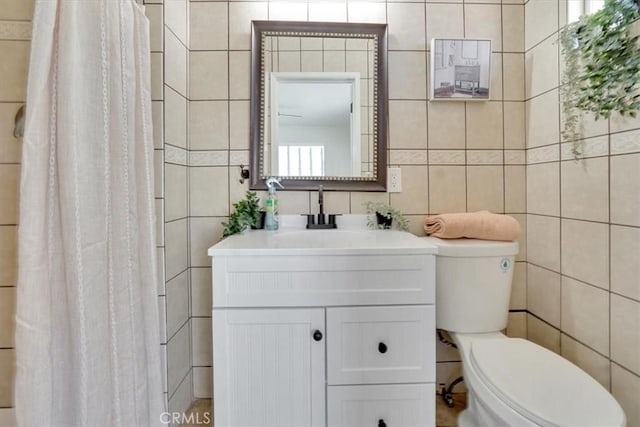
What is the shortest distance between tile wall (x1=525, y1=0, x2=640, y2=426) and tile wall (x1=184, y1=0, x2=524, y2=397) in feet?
0.27

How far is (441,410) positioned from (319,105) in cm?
152

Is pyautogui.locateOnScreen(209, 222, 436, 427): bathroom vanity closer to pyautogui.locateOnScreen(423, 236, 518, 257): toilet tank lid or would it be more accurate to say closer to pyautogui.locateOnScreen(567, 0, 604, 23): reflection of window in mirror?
pyautogui.locateOnScreen(423, 236, 518, 257): toilet tank lid

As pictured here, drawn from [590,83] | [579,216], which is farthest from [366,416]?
[590,83]

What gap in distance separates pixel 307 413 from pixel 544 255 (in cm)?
123

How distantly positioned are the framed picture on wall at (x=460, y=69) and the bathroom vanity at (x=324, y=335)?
0.85m

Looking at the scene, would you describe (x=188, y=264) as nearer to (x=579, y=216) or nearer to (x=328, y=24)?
(x=328, y=24)

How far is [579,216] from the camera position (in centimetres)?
123

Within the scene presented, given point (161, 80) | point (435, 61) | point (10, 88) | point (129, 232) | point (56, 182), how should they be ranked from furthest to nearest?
1. point (435, 61)
2. point (161, 80)
3. point (10, 88)
4. point (129, 232)
5. point (56, 182)

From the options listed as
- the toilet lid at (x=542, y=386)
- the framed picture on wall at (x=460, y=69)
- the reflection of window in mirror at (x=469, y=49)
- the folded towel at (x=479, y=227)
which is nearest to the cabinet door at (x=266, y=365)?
the toilet lid at (x=542, y=386)

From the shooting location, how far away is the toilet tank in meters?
1.25

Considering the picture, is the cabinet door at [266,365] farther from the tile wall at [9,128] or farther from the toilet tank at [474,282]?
the tile wall at [9,128]

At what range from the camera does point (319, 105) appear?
1.49 meters

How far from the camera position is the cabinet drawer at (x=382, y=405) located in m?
1.07

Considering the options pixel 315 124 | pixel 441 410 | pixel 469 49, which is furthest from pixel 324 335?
pixel 469 49
